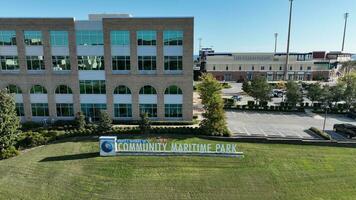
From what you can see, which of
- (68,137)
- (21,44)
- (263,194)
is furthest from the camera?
(21,44)

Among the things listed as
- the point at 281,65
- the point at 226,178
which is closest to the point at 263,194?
the point at 226,178

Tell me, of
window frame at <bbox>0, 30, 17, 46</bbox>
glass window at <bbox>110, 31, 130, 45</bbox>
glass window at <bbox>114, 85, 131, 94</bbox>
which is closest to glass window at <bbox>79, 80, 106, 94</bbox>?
glass window at <bbox>114, 85, 131, 94</bbox>

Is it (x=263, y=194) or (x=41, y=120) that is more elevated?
(x=41, y=120)

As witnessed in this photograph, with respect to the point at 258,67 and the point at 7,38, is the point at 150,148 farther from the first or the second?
the point at 258,67

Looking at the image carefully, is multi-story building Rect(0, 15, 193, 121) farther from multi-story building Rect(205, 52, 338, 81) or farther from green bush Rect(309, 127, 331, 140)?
multi-story building Rect(205, 52, 338, 81)

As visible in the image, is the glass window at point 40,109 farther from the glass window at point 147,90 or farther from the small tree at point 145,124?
the small tree at point 145,124

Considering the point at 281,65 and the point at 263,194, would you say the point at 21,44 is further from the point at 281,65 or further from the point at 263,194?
the point at 281,65

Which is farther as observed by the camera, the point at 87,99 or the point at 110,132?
the point at 87,99

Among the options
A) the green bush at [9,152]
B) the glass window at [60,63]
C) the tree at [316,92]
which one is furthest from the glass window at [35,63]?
the tree at [316,92]

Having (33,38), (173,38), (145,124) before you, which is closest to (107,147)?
(145,124)
